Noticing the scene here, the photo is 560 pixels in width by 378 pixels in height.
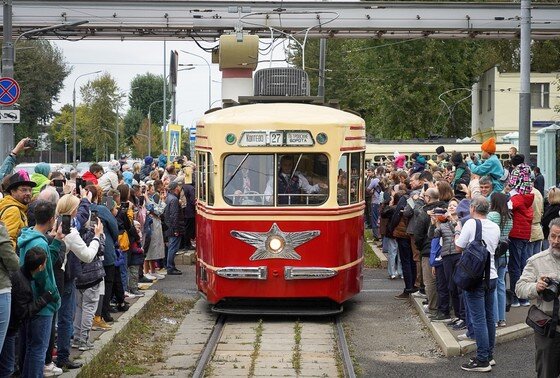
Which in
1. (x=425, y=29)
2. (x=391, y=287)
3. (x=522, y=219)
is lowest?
(x=391, y=287)

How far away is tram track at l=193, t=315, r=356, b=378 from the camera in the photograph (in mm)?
12352

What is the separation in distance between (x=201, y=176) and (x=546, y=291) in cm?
847

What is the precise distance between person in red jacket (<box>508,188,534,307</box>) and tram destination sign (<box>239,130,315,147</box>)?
120 inches

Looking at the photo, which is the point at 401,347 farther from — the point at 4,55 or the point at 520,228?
the point at 4,55

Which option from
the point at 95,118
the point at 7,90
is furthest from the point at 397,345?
the point at 95,118

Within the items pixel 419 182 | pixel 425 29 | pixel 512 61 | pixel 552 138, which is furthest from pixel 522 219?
pixel 512 61

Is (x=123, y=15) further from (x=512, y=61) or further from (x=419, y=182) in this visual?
(x=512, y=61)

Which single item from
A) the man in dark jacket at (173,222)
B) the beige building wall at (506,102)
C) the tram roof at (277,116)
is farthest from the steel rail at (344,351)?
the beige building wall at (506,102)

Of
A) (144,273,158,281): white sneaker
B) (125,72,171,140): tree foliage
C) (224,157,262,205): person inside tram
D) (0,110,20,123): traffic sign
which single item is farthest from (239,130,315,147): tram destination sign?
(125,72,171,140): tree foliage

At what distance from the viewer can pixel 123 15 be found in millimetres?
33062

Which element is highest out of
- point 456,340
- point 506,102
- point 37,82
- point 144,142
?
point 37,82

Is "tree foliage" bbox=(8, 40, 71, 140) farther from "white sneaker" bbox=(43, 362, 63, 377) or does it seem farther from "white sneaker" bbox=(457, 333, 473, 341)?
"white sneaker" bbox=(43, 362, 63, 377)

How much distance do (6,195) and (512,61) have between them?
6580 centimetres

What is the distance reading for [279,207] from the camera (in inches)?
603
